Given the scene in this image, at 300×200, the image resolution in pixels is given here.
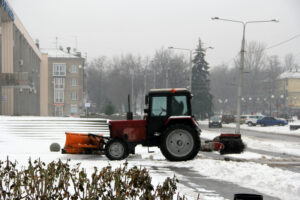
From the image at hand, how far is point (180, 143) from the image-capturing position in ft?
43.8

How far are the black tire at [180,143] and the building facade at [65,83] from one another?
79065 mm

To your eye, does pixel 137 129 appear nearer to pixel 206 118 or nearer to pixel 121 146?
pixel 121 146

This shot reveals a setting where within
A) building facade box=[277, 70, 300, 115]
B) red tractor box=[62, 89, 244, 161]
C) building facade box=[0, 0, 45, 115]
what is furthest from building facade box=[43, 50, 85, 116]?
red tractor box=[62, 89, 244, 161]

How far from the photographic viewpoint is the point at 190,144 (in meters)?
13.3

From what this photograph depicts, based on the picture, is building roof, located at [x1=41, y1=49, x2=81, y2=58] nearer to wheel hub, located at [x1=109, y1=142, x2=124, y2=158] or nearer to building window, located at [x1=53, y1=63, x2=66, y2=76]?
building window, located at [x1=53, y1=63, x2=66, y2=76]

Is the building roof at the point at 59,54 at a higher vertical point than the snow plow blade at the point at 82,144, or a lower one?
higher

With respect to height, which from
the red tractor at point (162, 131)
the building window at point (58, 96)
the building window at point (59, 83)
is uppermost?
the building window at point (59, 83)

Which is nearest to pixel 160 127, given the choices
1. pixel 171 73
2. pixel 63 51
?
pixel 171 73

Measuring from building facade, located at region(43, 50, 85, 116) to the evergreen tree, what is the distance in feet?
84.6

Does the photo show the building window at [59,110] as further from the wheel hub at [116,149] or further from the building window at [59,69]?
the wheel hub at [116,149]

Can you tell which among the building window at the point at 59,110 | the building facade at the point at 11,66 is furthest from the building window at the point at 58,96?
the building facade at the point at 11,66

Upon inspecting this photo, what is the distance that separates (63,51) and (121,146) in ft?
280

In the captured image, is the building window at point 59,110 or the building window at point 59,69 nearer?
the building window at point 59,69

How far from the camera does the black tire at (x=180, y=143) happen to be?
1322 centimetres
